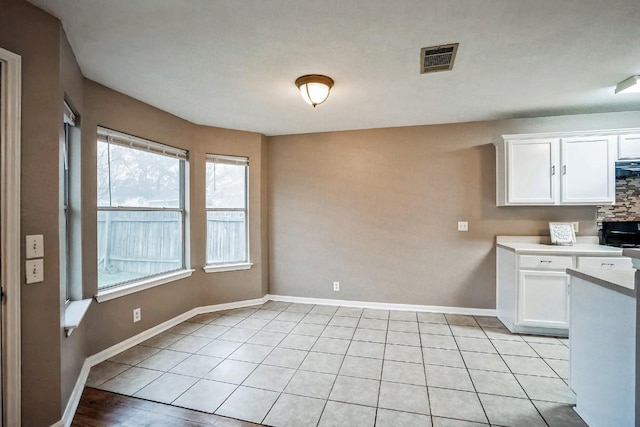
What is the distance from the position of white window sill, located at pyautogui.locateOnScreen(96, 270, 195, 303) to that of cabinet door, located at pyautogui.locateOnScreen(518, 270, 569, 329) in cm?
373

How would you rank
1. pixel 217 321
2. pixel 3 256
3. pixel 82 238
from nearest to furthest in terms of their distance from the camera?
pixel 3 256
pixel 82 238
pixel 217 321

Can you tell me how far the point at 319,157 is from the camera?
4242 mm

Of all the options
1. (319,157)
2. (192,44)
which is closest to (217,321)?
(319,157)

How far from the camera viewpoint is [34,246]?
165 centimetres

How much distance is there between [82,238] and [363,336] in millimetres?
2716

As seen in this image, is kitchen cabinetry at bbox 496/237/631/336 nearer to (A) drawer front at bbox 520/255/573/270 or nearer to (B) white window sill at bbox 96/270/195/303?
(A) drawer front at bbox 520/255/573/270

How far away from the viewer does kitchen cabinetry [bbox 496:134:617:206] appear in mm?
3139

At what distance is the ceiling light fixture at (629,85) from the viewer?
246cm

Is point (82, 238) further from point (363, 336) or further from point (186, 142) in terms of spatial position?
point (363, 336)

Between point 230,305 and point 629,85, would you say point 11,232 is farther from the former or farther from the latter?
point 629,85

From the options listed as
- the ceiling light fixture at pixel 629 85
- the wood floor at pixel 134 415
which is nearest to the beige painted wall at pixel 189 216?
the wood floor at pixel 134 415

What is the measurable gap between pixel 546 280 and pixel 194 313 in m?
3.98

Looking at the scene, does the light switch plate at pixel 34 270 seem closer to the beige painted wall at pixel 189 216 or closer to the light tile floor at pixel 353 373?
the beige painted wall at pixel 189 216

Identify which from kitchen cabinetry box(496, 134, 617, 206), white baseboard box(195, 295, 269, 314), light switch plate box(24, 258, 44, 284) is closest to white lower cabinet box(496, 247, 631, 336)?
kitchen cabinetry box(496, 134, 617, 206)
